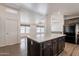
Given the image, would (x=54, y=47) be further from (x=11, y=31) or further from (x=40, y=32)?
(x=11, y=31)

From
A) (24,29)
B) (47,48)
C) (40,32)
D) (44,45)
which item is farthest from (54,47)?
(24,29)

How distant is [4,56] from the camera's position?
1.77 meters

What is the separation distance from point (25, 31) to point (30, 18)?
293 mm

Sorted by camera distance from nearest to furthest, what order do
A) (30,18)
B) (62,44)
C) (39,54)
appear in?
(39,54), (30,18), (62,44)

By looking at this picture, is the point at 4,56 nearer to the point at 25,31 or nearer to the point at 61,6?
the point at 25,31

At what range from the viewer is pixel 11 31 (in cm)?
179

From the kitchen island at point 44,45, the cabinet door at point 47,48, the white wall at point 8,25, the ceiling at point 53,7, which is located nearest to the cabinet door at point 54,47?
the kitchen island at point 44,45

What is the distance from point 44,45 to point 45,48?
0.22 ft

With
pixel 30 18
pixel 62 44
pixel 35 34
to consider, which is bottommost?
pixel 62 44

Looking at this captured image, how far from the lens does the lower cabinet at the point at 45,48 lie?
1.70 m

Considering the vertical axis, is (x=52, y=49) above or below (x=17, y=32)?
below

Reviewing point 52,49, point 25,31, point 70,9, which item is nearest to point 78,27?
point 70,9

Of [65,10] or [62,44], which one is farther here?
[62,44]

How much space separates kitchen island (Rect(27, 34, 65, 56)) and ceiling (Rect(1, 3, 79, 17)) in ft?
1.67
